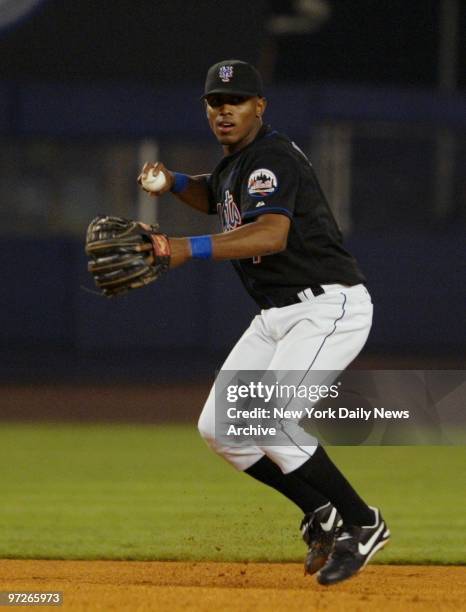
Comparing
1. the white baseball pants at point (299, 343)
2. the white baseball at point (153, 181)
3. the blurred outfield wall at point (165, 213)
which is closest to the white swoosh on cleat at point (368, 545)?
the white baseball pants at point (299, 343)

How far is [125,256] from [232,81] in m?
0.85

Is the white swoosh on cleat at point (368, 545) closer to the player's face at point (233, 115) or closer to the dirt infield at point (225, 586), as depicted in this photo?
the dirt infield at point (225, 586)

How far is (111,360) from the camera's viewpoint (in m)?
15.1

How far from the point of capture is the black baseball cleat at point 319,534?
5203mm

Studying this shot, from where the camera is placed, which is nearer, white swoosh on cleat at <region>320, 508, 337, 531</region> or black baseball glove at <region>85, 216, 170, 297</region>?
black baseball glove at <region>85, 216, 170, 297</region>

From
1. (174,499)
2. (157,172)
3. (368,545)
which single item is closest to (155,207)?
(174,499)

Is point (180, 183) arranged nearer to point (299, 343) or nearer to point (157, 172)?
point (157, 172)

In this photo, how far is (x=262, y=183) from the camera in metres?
4.90

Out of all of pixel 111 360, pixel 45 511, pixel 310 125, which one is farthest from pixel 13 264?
pixel 45 511

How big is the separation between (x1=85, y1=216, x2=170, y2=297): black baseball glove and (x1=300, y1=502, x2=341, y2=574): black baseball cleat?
1.21 m

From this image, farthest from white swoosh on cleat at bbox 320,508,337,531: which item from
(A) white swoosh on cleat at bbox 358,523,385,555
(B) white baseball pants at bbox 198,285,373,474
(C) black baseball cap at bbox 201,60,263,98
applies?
(C) black baseball cap at bbox 201,60,263,98

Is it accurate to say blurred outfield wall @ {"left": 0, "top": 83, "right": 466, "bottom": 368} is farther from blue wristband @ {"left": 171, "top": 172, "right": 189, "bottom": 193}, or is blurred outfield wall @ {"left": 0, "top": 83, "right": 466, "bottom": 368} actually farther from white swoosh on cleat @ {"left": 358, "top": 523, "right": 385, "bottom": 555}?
white swoosh on cleat @ {"left": 358, "top": 523, "right": 385, "bottom": 555}

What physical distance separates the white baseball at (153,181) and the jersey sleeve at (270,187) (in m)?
0.65

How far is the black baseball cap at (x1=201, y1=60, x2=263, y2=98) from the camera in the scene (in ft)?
16.7
